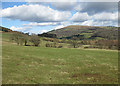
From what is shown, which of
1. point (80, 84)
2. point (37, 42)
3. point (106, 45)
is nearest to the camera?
point (80, 84)

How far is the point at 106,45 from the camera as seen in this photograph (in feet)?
306

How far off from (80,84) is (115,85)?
389 cm

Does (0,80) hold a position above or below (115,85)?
above

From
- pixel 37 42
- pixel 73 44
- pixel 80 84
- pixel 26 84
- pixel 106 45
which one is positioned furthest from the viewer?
pixel 73 44

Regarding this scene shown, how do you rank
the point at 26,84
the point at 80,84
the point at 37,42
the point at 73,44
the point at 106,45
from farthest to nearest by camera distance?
the point at 73,44
the point at 106,45
the point at 37,42
the point at 80,84
the point at 26,84

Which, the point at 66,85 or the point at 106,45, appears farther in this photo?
the point at 106,45

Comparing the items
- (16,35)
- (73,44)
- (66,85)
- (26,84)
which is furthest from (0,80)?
(73,44)

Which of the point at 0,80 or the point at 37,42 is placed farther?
the point at 37,42

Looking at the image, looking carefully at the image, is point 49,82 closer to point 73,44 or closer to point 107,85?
point 107,85

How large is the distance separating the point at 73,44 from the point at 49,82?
293 feet

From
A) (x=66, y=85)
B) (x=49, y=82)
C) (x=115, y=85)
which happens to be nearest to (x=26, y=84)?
(x=49, y=82)

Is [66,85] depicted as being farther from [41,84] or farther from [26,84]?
[26,84]

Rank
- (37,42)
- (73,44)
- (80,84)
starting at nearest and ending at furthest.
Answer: (80,84) < (37,42) < (73,44)

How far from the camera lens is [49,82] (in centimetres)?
1249
